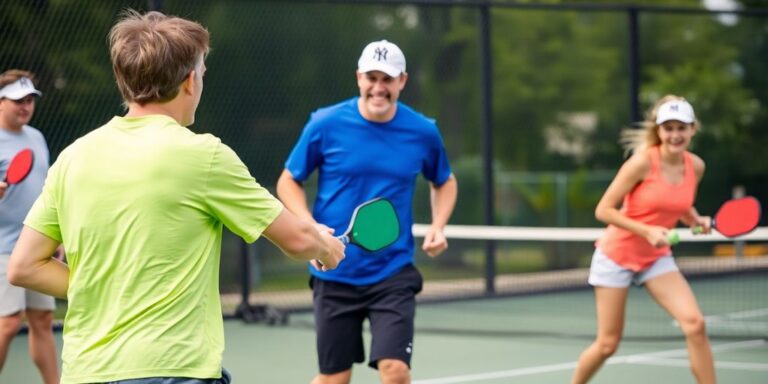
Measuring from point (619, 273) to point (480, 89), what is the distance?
27.5 ft

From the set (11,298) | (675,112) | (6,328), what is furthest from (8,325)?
(675,112)

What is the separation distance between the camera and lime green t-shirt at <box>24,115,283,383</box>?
3164 millimetres

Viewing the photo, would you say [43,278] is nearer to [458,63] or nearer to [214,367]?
[214,367]

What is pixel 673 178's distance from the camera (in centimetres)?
694

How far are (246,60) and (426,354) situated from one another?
460 centimetres

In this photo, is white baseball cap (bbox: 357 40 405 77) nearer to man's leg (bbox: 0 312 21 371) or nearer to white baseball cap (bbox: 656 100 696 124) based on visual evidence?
white baseball cap (bbox: 656 100 696 124)

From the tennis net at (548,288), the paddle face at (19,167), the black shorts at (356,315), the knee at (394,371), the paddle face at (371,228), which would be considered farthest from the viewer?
the tennis net at (548,288)

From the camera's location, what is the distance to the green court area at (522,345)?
851 cm

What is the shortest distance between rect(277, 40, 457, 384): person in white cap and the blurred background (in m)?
3.70

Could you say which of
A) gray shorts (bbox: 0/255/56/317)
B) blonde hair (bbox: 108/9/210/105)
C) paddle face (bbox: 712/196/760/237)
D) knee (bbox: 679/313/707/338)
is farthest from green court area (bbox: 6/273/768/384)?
blonde hair (bbox: 108/9/210/105)

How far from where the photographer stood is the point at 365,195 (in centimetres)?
583

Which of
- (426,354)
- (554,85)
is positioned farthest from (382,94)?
(554,85)

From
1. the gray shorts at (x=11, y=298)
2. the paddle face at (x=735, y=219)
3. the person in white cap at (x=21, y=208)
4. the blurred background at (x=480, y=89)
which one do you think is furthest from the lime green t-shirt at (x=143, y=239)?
the blurred background at (x=480, y=89)

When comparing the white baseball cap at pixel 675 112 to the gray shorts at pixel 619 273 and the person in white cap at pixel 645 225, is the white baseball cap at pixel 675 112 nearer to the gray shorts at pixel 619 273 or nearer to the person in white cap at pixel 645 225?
the person in white cap at pixel 645 225
